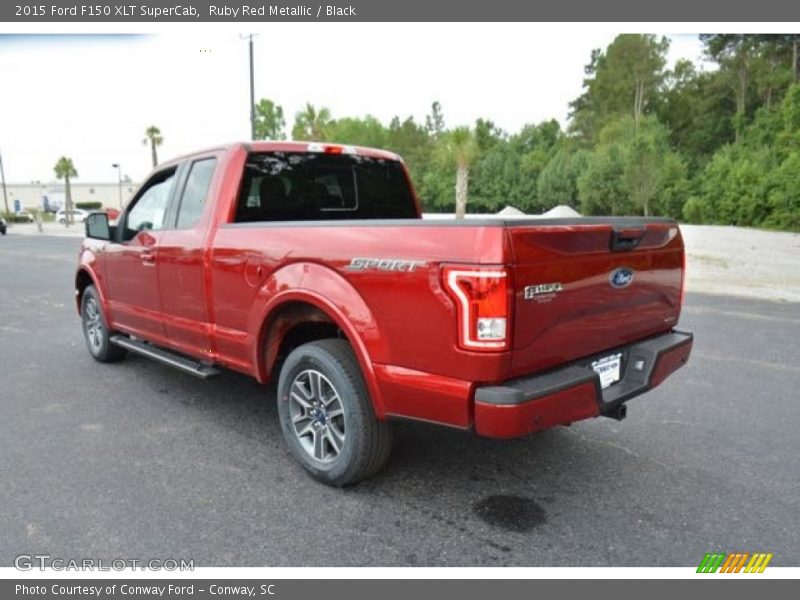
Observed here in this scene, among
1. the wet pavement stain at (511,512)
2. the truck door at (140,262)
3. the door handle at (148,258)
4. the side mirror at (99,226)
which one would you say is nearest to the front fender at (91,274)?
the truck door at (140,262)

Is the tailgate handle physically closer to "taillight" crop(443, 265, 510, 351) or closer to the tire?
"taillight" crop(443, 265, 510, 351)

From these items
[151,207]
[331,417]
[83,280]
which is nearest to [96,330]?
[83,280]

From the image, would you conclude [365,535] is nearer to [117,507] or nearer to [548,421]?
[548,421]

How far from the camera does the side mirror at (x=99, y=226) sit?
5.23 metres

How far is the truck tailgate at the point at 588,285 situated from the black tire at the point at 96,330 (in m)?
4.43

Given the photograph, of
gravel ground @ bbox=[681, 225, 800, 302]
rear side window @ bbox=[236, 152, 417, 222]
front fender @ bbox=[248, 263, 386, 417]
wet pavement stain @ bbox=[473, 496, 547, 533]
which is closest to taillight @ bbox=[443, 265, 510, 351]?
front fender @ bbox=[248, 263, 386, 417]

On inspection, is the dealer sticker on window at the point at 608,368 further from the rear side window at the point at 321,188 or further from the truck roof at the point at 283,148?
the truck roof at the point at 283,148

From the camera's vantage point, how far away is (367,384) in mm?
3049

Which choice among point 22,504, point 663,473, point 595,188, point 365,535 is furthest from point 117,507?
point 595,188

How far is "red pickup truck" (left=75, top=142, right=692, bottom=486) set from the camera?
259 cm

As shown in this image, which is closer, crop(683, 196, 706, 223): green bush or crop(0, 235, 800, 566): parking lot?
crop(0, 235, 800, 566): parking lot

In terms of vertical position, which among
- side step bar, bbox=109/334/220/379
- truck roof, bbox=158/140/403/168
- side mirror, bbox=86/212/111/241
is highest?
truck roof, bbox=158/140/403/168

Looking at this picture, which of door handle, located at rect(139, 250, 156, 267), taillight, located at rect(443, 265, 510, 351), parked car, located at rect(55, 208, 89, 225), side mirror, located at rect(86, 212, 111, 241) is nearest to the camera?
taillight, located at rect(443, 265, 510, 351)

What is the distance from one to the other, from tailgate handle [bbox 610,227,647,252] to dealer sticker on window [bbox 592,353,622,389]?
0.59 meters
